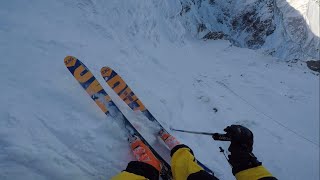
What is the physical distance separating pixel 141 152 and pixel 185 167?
90 centimetres

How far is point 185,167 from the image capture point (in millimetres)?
3756

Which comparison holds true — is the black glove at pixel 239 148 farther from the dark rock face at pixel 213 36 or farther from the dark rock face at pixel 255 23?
the dark rock face at pixel 255 23

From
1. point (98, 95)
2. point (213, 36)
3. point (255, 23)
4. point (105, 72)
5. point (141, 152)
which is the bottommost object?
point (255, 23)

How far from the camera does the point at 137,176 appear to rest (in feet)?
11.3

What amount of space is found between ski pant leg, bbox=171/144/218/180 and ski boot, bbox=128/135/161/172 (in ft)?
1.02

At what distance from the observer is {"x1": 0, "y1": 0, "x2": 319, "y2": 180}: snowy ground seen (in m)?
4.14

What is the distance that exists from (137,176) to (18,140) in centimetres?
149

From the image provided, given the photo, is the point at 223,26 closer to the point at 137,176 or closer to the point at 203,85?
the point at 203,85

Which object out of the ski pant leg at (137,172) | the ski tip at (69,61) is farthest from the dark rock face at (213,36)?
the ski pant leg at (137,172)

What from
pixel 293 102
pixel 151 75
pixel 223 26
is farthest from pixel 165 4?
pixel 223 26

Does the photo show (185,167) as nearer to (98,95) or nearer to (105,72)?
(98,95)

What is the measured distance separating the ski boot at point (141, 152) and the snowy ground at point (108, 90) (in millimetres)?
121

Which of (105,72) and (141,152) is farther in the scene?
(105,72)

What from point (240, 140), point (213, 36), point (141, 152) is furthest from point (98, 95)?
Result: point (213, 36)
